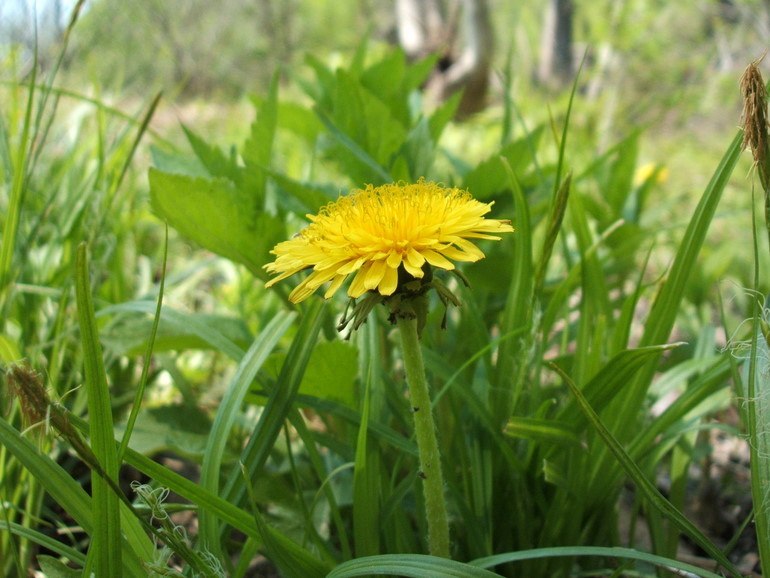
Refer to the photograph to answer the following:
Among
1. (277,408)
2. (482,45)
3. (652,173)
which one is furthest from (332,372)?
(482,45)

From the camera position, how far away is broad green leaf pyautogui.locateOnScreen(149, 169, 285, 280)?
947 millimetres

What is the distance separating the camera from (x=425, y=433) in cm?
72

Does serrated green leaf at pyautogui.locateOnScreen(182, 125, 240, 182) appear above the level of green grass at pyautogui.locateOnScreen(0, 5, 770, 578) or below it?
above

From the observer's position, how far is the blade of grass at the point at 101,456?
1.95 ft

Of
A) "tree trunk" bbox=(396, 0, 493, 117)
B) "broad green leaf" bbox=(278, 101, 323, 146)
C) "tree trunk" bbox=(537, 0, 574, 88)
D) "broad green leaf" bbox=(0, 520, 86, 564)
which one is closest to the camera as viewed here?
"broad green leaf" bbox=(0, 520, 86, 564)

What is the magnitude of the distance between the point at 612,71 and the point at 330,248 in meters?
3.79

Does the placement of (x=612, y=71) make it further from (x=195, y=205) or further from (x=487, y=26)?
(x=195, y=205)

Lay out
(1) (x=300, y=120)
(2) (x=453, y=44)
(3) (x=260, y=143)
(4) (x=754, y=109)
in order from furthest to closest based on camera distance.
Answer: (2) (x=453, y=44) → (1) (x=300, y=120) → (3) (x=260, y=143) → (4) (x=754, y=109)

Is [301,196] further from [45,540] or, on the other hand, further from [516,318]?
[45,540]

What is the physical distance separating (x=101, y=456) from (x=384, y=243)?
1.12 feet

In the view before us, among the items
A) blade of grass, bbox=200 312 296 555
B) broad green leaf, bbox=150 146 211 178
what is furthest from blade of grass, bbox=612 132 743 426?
broad green leaf, bbox=150 146 211 178

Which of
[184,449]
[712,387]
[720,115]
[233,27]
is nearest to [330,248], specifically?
[184,449]

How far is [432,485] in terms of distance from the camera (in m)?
0.74

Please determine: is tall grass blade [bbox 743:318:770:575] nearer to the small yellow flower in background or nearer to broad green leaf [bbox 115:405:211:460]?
broad green leaf [bbox 115:405:211:460]
